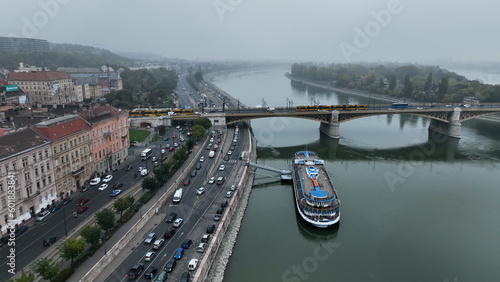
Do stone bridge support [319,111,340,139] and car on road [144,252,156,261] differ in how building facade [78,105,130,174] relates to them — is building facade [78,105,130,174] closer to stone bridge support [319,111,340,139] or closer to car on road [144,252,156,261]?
car on road [144,252,156,261]

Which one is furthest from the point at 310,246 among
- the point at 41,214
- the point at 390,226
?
the point at 41,214

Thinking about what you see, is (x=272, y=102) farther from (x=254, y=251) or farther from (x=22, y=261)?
(x=22, y=261)

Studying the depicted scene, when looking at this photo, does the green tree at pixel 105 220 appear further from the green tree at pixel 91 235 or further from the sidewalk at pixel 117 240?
the green tree at pixel 91 235

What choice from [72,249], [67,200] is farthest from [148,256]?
[67,200]

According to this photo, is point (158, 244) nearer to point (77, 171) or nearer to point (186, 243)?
point (186, 243)

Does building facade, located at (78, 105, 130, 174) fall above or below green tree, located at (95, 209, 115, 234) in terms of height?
above

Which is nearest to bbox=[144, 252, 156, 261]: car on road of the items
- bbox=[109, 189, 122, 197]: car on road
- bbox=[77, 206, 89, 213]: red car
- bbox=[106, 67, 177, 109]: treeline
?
bbox=[77, 206, 89, 213]: red car

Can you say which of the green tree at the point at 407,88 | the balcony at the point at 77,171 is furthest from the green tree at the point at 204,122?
the green tree at the point at 407,88
